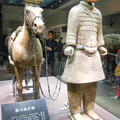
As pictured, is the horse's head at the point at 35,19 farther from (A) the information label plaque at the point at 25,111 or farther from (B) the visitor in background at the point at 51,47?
(B) the visitor in background at the point at 51,47

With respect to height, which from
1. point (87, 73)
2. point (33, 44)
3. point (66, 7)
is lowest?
point (87, 73)

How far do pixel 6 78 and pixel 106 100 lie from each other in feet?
9.29

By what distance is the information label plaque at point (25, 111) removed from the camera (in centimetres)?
187

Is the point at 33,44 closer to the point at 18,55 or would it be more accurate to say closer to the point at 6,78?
the point at 18,55

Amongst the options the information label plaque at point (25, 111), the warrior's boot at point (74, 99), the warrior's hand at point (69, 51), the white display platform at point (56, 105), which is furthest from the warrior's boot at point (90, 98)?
the information label plaque at point (25, 111)

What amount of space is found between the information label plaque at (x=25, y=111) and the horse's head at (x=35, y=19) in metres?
0.81

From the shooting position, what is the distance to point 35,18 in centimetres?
200

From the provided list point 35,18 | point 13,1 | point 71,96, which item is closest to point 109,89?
point 71,96

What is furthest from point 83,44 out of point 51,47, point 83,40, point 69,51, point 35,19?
point 51,47

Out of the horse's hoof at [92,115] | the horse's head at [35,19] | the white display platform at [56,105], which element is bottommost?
the white display platform at [56,105]

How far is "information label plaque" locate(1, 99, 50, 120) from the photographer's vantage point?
1.87m

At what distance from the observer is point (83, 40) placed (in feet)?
6.86

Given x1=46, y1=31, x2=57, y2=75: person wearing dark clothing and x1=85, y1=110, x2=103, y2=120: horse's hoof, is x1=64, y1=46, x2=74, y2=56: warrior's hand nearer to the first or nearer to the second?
x1=85, y1=110, x2=103, y2=120: horse's hoof

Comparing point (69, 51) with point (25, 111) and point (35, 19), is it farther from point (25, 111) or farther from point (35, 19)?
point (25, 111)
